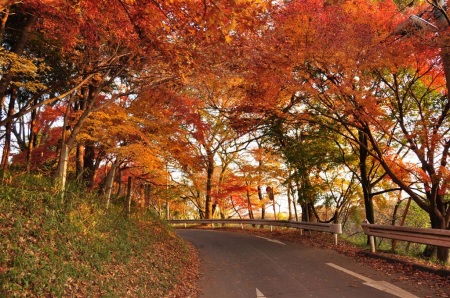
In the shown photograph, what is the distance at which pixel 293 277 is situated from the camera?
23.4ft

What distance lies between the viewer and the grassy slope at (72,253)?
4012 mm

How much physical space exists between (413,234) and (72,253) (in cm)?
772

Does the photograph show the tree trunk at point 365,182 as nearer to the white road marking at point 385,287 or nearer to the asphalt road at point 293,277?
the asphalt road at point 293,277

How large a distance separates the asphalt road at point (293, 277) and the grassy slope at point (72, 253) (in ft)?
2.91

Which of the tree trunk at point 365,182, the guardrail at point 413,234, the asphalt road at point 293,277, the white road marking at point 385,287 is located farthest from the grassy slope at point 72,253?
the tree trunk at point 365,182

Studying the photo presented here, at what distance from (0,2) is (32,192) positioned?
3.88m

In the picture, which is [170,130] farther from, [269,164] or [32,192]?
[269,164]

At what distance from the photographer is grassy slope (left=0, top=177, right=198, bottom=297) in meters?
4.01

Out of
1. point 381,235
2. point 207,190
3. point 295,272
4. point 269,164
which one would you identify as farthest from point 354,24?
point 207,190

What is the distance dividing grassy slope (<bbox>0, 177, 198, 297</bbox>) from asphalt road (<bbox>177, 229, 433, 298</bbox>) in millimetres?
887

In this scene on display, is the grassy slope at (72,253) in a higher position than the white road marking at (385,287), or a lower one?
higher

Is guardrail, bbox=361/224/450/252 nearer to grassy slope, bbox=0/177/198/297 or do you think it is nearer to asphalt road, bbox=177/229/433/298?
asphalt road, bbox=177/229/433/298

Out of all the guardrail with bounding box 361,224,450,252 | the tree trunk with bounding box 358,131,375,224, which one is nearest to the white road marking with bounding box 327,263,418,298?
the guardrail with bounding box 361,224,450,252

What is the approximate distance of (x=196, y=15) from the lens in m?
6.20
